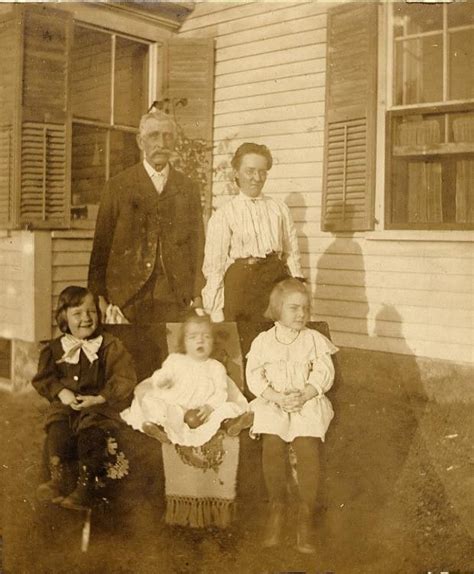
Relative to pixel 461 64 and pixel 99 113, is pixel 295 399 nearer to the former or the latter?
pixel 461 64

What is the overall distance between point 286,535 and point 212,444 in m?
0.46

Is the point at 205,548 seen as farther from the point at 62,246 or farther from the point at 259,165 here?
the point at 62,246

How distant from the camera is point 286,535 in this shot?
2.56 metres

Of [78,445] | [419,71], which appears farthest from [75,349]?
[419,71]

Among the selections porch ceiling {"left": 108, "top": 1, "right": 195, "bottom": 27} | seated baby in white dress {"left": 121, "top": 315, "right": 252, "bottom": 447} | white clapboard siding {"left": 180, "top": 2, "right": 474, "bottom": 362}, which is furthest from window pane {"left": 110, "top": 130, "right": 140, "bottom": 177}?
seated baby in white dress {"left": 121, "top": 315, "right": 252, "bottom": 447}

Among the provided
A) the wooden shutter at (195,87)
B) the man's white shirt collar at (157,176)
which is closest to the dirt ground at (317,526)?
the man's white shirt collar at (157,176)

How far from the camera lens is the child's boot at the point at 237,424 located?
2643mm

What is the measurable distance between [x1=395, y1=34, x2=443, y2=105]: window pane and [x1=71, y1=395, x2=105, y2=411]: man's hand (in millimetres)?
2787

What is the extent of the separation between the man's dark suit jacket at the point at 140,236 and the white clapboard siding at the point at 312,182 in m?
1.35

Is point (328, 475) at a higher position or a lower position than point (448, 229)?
lower

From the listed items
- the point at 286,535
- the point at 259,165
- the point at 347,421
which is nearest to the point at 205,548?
the point at 286,535

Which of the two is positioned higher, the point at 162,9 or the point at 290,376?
the point at 162,9

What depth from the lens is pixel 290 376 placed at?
272 cm

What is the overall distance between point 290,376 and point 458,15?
2671 millimetres
